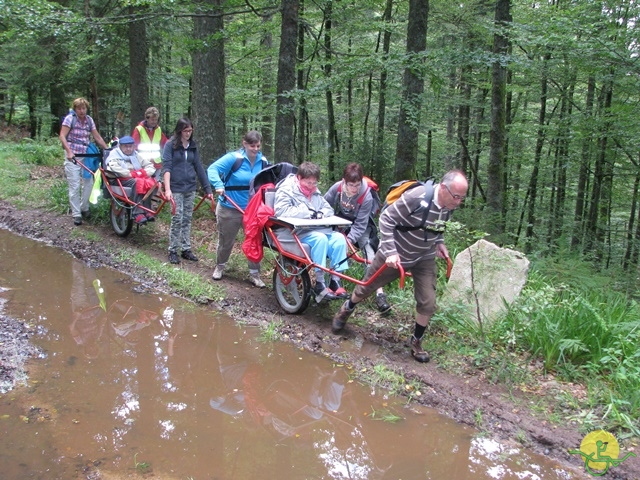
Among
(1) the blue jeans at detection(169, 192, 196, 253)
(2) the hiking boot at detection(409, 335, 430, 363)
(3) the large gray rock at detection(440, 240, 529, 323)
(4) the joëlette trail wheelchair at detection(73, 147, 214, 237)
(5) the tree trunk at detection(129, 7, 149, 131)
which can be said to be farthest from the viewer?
(5) the tree trunk at detection(129, 7, 149, 131)

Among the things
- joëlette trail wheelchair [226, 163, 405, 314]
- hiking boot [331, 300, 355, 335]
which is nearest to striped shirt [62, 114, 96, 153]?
joëlette trail wheelchair [226, 163, 405, 314]

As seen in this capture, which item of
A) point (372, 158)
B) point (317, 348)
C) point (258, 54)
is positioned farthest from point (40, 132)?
point (317, 348)

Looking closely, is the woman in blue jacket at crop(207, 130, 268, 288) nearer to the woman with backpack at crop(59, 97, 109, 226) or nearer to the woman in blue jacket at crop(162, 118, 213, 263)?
the woman in blue jacket at crop(162, 118, 213, 263)

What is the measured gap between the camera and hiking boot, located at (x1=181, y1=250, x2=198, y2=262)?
7.38 meters

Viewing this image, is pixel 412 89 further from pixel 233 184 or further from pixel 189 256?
pixel 189 256

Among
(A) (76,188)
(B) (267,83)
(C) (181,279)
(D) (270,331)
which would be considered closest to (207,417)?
(D) (270,331)

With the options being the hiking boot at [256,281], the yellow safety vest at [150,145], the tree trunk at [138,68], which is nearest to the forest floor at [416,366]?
the hiking boot at [256,281]

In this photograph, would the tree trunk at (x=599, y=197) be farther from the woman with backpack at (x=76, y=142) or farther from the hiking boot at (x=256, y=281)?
the woman with backpack at (x=76, y=142)

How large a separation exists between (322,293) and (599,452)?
284 cm

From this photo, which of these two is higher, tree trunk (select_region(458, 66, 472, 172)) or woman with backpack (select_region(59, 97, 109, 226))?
tree trunk (select_region(458, 66, 472, 172))

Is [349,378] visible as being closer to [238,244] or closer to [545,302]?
[545,302]

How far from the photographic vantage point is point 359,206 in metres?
5.83

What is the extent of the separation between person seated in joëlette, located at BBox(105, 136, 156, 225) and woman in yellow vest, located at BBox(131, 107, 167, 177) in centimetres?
10

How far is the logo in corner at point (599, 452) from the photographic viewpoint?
3.30m
